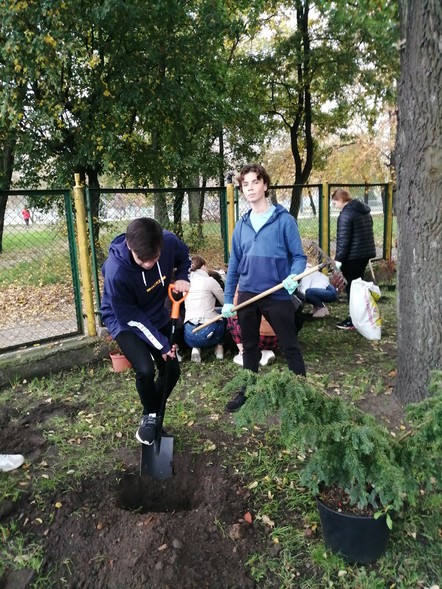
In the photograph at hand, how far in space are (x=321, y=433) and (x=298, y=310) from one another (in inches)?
111

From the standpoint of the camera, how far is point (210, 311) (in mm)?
4582

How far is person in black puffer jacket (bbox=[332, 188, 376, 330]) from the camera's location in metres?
5.57

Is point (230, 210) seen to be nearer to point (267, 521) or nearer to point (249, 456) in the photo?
point (249, 456)

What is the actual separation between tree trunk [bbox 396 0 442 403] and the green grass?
661 millimetres

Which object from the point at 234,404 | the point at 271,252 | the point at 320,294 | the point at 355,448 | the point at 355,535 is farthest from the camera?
the point at 320,294

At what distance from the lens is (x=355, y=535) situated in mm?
2053

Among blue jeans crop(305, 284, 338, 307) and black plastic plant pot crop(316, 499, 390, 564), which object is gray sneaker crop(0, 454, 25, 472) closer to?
black plastic plant pot crop(316, 499, 390, 564)

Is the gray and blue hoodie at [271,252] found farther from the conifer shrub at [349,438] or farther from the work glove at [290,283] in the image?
the conifer shrub at [349,438]

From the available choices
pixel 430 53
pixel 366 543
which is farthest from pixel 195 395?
pixel 430 53

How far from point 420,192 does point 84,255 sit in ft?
10.3

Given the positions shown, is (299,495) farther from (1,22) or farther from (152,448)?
(1,22)

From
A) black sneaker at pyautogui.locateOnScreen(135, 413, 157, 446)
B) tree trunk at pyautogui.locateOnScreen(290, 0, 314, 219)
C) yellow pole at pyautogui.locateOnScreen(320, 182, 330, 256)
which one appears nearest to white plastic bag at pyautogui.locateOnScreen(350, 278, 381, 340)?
yellow pole at pyautogui.locateOnScreen(320, 182, 330, 256)

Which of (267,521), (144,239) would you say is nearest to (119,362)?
(144,239)

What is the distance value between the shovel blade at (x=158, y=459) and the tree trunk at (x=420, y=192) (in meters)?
1.84
